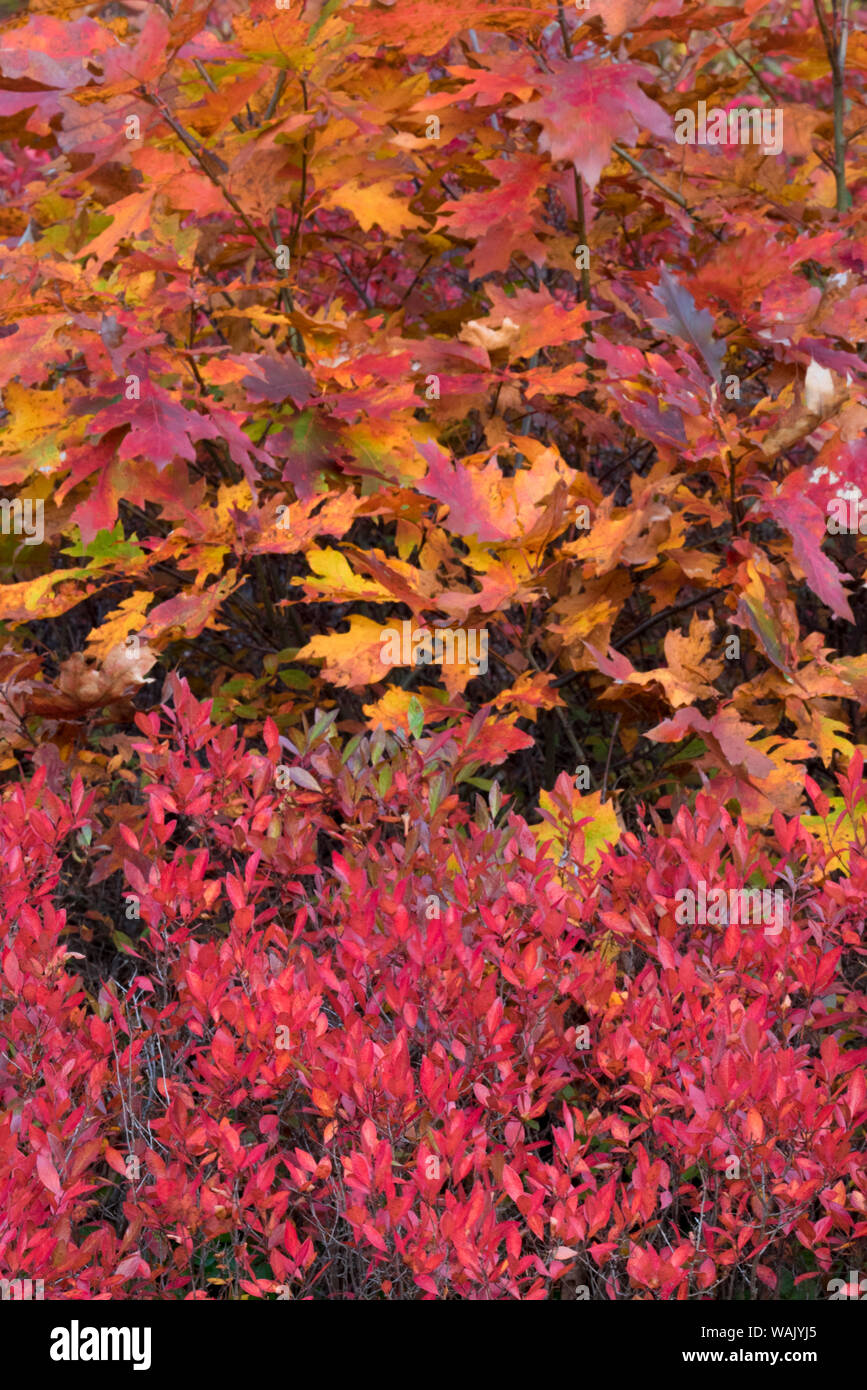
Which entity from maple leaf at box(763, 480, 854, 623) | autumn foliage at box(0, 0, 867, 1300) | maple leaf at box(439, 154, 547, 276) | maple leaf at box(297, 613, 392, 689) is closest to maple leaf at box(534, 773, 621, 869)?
autumn foliage at box(0, 0, 867, 1300)

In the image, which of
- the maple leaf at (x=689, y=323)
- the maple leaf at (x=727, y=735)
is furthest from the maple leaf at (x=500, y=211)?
the maple leaf at (x=727, y=735)

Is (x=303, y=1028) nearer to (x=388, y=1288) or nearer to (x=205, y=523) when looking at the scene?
(x=388, y=1288)

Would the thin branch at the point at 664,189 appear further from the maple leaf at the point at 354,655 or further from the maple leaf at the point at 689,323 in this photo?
the maple leaf at the point at 354,655

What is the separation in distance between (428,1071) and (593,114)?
1575 mm

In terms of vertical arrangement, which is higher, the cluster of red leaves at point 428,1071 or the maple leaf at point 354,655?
the maple leaf at point 354,655

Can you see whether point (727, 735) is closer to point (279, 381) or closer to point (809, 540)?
point (809, 540)

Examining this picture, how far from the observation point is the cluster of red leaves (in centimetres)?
152

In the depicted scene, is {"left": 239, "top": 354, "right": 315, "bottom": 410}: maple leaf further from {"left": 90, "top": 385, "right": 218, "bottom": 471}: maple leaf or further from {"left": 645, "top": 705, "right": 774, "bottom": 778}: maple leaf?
{"left": 645, "top": 705, "right": 774, "bottom": 778}: maple leaf

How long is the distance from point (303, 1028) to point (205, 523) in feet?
3.90

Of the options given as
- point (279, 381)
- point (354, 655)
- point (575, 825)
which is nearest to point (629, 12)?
point (279, 381)

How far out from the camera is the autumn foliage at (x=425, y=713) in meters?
1.59

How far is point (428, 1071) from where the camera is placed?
157cm

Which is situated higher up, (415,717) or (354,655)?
(354,655)

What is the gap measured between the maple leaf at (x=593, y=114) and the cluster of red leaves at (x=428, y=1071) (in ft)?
3.57
